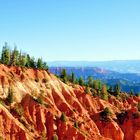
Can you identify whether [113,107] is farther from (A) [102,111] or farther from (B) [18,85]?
(B) [18,85]

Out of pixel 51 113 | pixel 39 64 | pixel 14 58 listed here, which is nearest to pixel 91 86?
pixel 39 64

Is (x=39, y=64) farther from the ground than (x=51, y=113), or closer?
farther from the ground

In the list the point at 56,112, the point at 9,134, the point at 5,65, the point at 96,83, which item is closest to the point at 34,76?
the point at 5,65

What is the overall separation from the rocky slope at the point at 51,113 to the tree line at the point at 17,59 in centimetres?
712

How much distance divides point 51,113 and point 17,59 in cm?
4066

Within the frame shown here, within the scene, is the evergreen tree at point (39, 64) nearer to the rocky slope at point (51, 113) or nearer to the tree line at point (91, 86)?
the rocky slope at point (51, 113)

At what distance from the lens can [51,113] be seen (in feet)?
417

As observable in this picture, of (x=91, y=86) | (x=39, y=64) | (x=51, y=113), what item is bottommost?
(x=51, y=113)

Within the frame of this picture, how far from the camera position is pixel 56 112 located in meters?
132

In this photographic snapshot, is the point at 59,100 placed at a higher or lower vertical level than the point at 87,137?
higher

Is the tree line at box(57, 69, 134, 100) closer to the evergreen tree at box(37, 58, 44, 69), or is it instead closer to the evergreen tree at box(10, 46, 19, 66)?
the evergreen tree at box(37, 58, 44, 69)

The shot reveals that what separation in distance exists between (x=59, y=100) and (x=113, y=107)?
121 ft

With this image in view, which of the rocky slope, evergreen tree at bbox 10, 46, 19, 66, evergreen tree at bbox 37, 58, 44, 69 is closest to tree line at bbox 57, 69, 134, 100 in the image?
the rocky slope

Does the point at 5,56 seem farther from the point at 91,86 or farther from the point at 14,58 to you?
the point at 91,86
